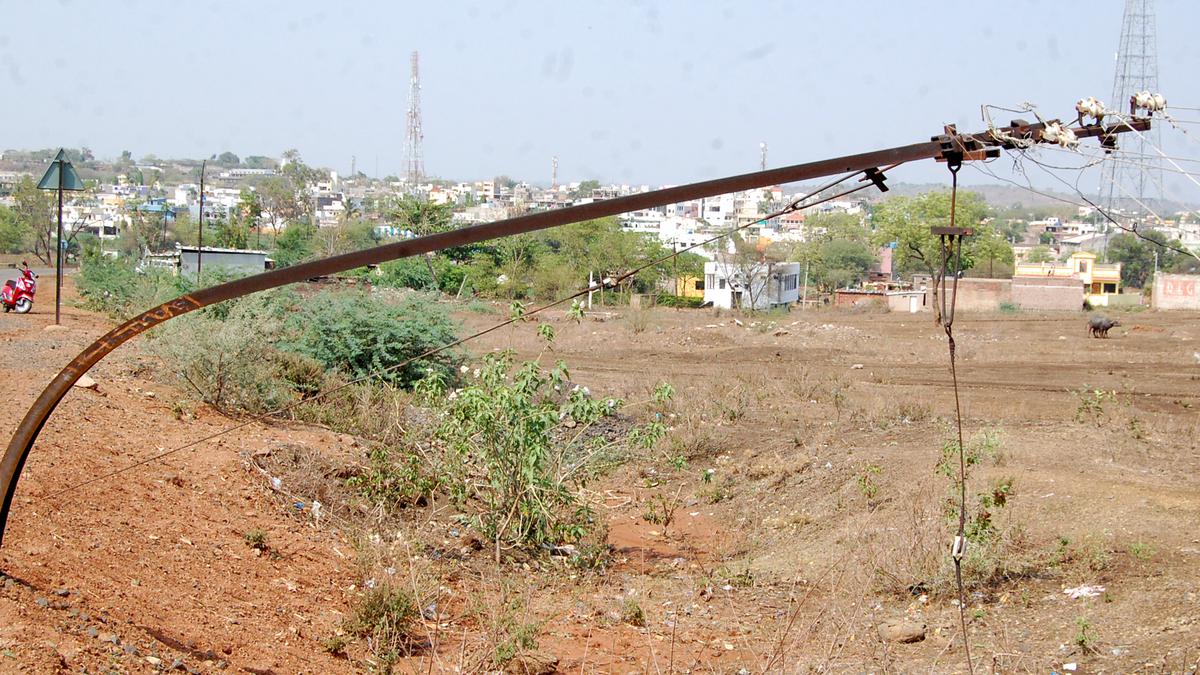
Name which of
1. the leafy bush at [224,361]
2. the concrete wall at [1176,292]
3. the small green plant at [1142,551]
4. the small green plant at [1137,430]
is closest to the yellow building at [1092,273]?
the concrete wall at [1176,292]

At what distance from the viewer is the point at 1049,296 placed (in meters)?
50.3

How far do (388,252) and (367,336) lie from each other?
11138 millimetres

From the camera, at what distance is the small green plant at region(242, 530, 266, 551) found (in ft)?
28.2

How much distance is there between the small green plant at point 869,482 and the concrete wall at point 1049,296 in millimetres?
40732

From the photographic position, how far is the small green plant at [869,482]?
1166cm

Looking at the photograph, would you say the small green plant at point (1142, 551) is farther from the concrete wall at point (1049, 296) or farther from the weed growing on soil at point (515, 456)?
the concrete wall at point (1049, 296)

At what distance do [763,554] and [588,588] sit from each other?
7.37 ft

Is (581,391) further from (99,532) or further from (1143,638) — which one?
(1143,638)

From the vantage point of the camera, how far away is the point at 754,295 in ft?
179

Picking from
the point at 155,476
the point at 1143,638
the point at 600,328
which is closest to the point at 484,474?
the point at 155,476

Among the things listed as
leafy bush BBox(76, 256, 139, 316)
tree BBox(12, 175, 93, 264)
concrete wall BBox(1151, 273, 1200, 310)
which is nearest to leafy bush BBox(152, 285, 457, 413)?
leafy bush BBox(76, 256, 139, 316)

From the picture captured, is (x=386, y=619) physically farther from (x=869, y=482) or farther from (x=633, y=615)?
(x=869, y=482)

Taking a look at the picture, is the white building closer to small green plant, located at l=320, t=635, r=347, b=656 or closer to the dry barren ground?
the dry barren ground

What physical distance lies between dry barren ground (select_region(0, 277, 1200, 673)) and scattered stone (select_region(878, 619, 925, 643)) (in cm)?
7
